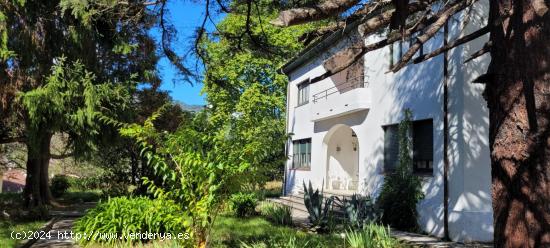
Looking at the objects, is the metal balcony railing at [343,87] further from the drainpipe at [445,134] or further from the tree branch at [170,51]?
the tree branch at [170,51]

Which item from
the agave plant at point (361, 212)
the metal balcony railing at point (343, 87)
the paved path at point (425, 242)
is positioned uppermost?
the metal balcony railing at point (343, 87)

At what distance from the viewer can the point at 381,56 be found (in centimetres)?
1421

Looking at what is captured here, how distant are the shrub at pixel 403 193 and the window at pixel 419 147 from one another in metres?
0.22

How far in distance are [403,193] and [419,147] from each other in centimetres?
132

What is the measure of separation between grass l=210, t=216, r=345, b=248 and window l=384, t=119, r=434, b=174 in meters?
3.59

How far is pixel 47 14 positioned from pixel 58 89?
2.09 metres

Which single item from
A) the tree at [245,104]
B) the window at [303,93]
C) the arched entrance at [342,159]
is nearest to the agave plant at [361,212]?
the tree at [245,104]

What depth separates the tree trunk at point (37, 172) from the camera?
1337 centimetres

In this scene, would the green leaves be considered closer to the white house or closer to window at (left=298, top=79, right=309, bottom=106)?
the white house

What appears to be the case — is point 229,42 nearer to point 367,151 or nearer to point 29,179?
point 367,151

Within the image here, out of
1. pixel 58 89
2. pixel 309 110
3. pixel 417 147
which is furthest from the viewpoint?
pixel 309 110

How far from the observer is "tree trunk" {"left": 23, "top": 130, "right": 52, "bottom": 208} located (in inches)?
526

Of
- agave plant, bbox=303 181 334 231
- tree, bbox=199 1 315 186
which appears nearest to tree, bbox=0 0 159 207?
tree, bbox=199 1 315 186

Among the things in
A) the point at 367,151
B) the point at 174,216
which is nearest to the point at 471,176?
the point at 367,151
